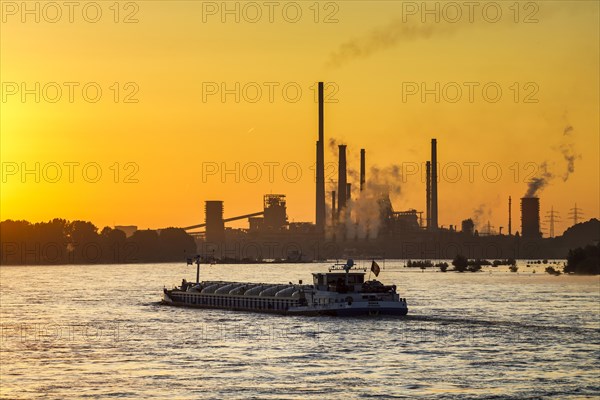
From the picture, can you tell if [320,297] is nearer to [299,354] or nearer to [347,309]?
[347,309]

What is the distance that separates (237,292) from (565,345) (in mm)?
63740

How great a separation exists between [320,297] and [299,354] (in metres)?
39.1

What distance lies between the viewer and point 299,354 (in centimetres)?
8519

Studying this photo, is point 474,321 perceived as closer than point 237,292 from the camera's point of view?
Yes

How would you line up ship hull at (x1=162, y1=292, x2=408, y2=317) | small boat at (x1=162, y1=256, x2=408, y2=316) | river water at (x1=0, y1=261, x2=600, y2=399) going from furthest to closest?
small boat at (x1=162, y1=256, x2=408, y2=316) < ship hull at (x1=162, y1=292, x2=408, y2=317) < river water at (x1=0, y1=261, x2=600, y2=399)

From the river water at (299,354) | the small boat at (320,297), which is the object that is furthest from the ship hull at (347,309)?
the river water at (299,354)

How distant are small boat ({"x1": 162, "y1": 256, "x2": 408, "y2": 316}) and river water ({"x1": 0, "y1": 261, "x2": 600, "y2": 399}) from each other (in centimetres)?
265

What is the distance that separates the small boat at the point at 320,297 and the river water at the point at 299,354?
265 centimetres

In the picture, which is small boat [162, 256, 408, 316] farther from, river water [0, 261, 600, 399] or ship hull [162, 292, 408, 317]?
river water [0, 261, 600, 399]

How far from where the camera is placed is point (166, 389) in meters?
67.2

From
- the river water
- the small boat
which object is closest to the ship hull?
the small boat

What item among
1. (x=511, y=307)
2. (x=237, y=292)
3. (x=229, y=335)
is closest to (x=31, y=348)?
(x=229, y=335)

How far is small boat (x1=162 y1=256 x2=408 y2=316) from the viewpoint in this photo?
120 metres

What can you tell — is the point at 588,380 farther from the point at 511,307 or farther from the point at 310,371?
the point at 511,307
